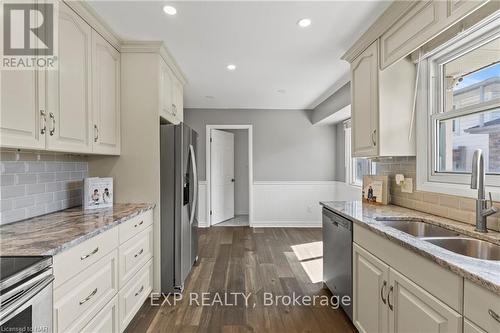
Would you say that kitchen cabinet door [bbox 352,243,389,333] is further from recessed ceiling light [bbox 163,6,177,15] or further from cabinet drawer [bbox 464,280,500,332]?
recessed ceiling light [bbox 163,6,177,15]

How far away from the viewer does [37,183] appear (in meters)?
1.79

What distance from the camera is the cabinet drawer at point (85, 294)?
1.19 m

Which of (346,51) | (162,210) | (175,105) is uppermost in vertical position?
(346,51)

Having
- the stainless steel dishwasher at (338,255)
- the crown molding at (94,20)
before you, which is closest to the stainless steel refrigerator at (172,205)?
the crown molding at (94,20)

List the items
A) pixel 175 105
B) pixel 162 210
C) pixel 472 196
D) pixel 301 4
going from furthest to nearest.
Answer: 1. pixel 175 105
2. pixel 162 210
3. pixel 301 4
4. pixel 472 196

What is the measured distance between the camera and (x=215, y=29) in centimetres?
212

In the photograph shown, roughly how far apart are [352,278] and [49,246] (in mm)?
1918

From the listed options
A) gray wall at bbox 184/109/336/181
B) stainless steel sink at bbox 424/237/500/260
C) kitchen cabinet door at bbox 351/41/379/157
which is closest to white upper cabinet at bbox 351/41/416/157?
kitchen cabinet door at bbox 351/41/379/157

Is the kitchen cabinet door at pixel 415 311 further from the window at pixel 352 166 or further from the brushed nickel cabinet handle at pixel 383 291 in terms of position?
the window at pixel 352 166

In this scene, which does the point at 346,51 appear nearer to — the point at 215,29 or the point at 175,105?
the point at 215,29

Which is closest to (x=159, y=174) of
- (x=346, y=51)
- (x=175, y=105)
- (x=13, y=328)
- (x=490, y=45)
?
(x=175, y=105)

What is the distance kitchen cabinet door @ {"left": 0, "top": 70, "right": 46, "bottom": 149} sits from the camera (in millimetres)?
1223

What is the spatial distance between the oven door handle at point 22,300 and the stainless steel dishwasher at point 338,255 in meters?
1.86

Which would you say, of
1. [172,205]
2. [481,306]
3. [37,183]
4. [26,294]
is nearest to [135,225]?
[172,205]
